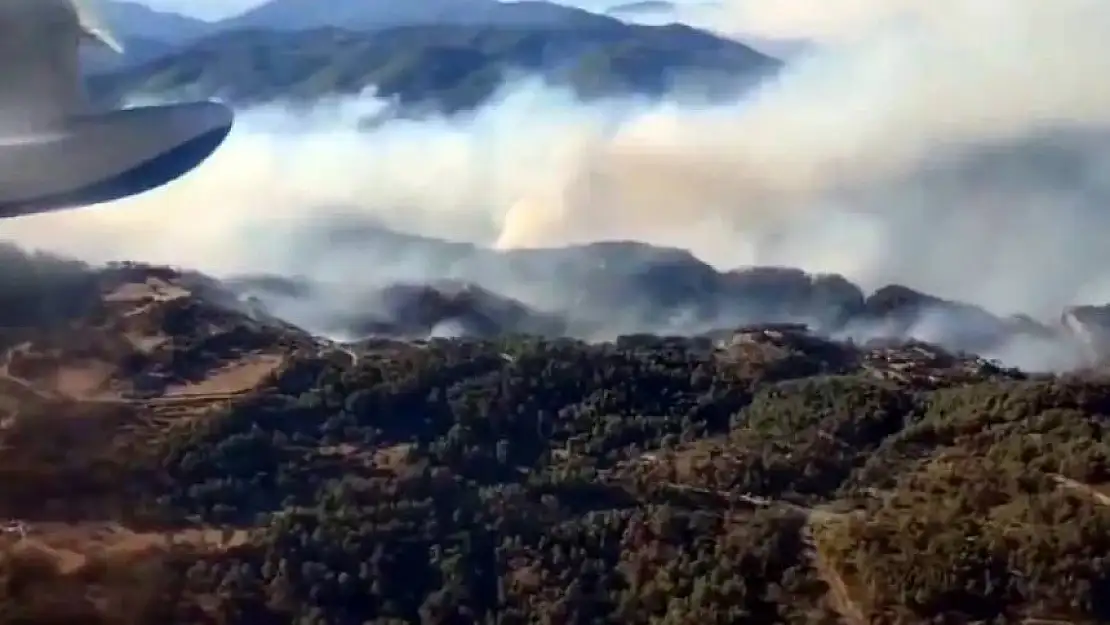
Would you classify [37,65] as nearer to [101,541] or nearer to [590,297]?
[101,541]

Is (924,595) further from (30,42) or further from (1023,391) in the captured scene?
(30,42)

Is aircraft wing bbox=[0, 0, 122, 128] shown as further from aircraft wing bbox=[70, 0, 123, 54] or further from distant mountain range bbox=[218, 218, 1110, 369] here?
distant mountain range bbox=[218, 218, 1110, 369]

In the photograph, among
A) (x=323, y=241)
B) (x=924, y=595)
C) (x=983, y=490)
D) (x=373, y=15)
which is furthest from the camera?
(x=373, y=15)

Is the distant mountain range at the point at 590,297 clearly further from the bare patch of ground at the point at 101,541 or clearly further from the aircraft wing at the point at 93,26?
the aircraft wing at the point at 93,26

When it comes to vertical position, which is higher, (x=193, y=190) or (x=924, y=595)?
(x=193, y=190)

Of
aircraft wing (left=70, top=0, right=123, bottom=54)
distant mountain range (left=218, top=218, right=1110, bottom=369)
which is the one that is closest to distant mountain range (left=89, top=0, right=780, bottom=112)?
aircraft wing (left=70, top=0, right=123, bottom=54)

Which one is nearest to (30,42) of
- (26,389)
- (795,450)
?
(26,389)
